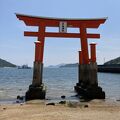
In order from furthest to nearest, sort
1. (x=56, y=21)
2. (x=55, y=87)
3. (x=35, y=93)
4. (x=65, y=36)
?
(x=55, y=87) → (x=65, y=36) → (x=56, y=21) → (x=35, y=93)

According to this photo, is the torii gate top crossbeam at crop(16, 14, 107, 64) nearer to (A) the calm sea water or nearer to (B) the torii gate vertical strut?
(B) the torii gate vertical strut

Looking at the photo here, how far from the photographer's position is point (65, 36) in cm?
2372

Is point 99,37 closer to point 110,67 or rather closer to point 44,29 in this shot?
point 44,29

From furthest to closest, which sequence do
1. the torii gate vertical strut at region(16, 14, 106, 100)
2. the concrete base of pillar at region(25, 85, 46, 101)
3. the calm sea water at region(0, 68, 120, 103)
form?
the calm sea water at region(0, 68, 120, 103) → the torii gate vertical strut at region(16, 14, 106, 100) → the concrete base of pillar at region(25, 85, 46, 101)

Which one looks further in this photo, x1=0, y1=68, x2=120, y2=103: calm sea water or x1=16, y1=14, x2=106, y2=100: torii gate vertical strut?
x1=0, y1=68, x2=120, y2=103: calm sea water

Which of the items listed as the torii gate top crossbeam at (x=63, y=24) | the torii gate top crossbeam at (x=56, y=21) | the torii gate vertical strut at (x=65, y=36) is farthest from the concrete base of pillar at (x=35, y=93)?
the torii gate top crossbeam at (x=56, y=21)

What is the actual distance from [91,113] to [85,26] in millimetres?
11212

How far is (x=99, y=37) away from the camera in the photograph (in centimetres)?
2416

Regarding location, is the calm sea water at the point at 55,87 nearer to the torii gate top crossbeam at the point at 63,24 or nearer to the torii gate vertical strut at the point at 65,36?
the torii gate vertical strut at the point at 65,36

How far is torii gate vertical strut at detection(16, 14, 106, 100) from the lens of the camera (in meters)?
20.4

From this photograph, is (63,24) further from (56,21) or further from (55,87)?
(55,87)

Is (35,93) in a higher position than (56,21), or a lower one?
lower

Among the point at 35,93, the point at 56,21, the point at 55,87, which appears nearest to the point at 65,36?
the point at 56,21

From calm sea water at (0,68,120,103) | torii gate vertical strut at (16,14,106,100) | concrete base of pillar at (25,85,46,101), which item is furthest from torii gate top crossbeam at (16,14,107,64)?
calm sea water at (0,68,120,103)
